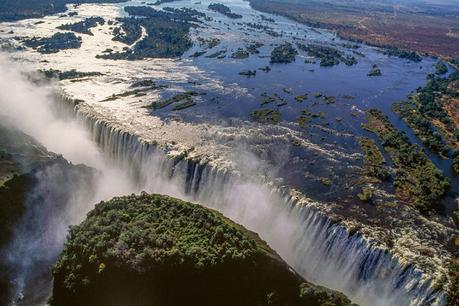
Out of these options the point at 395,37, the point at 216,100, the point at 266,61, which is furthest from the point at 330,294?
the point at 395,37

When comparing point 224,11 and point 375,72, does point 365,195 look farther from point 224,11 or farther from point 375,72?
point 224,11

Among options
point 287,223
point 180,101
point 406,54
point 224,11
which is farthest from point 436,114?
point 224,11

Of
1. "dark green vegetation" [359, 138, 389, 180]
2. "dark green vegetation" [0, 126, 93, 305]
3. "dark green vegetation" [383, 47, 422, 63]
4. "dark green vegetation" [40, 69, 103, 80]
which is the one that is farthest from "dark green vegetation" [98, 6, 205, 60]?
"dark green vegetation" [359, 138, 389, 180]

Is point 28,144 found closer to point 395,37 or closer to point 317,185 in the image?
point 317,185

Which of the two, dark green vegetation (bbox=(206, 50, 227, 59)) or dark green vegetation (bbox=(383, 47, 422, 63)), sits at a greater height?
dark green vegetation (bbox=(383, 47, 422, 63))

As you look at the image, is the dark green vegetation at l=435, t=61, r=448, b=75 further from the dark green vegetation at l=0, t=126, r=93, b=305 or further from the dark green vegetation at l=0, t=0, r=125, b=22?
the dark green vegetation at l=0, t=0, r=125, b=22
